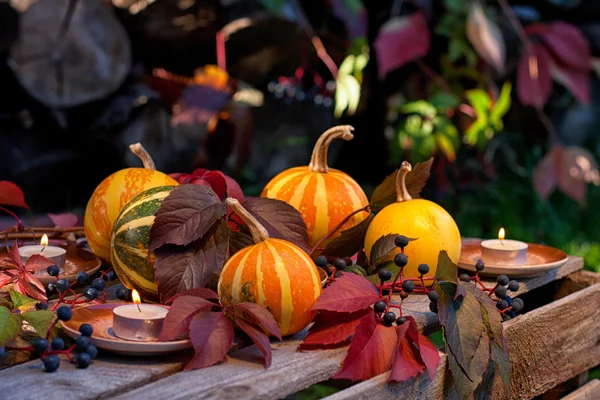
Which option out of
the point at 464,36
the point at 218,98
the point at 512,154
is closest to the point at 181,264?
the point at 218,98

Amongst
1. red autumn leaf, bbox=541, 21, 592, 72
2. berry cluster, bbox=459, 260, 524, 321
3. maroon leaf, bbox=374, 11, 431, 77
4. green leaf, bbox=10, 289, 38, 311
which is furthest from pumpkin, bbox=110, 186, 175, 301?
red autumn leaf, bbox=541, 21, 592, 72

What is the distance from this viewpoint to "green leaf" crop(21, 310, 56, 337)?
986 millimetres

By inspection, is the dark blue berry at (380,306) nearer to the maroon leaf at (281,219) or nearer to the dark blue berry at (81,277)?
the maroon leaf at (281,219)

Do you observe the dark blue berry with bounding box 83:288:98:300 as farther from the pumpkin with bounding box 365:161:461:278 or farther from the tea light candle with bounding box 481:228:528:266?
the tea light candle with bounding box 481:228:528:266

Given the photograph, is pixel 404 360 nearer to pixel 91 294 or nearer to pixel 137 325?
pixel 137 325

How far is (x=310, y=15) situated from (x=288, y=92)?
38cm

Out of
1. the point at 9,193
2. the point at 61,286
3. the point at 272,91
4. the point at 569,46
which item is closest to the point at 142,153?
the point at 9,193

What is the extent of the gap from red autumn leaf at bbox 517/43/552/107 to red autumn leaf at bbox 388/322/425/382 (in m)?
1.88

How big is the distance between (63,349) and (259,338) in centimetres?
26

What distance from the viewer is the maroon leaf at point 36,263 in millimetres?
1197

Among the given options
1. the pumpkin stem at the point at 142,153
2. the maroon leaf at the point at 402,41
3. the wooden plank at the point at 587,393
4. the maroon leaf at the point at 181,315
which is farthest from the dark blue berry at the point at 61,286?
the maroon leaf at the point at 402,41

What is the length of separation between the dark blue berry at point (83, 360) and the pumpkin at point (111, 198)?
0.41m

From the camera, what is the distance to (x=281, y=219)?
1232 mm

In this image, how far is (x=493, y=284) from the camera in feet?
4.58
